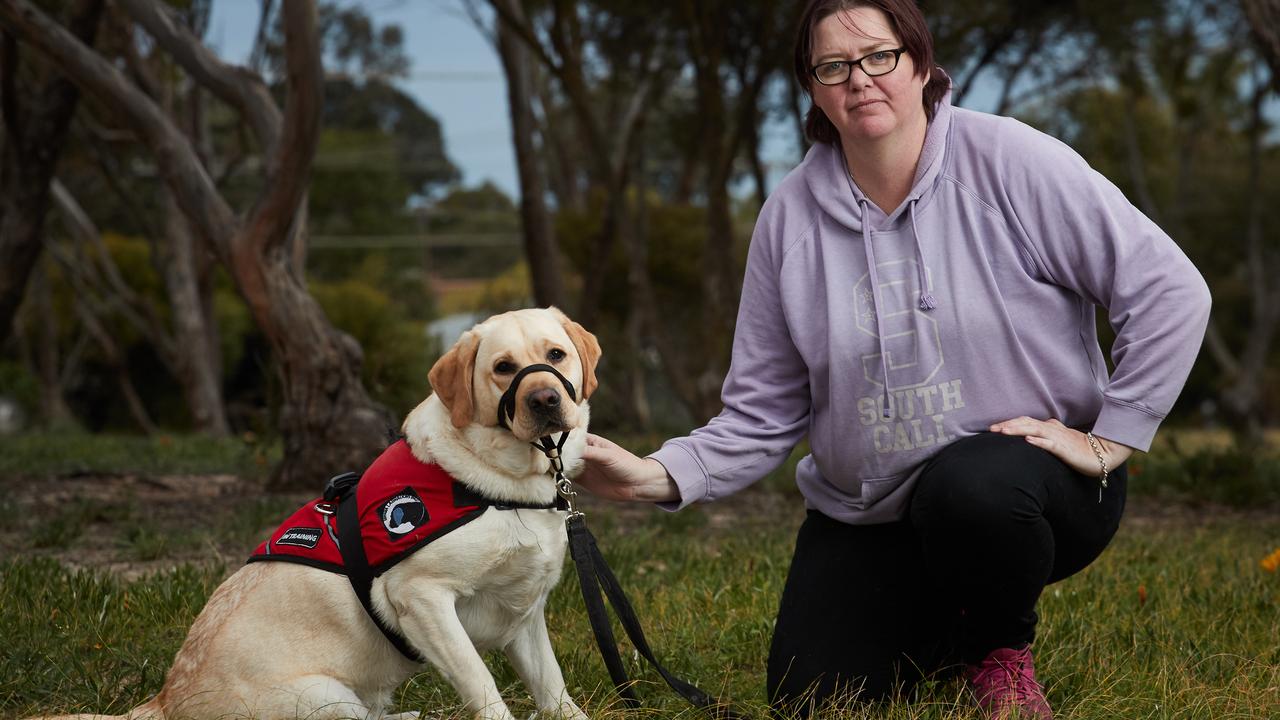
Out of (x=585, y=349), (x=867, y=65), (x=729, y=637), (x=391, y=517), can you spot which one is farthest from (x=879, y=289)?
(x=391, y=517)

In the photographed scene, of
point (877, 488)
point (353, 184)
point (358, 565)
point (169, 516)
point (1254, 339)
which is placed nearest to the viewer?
point (358, 565)

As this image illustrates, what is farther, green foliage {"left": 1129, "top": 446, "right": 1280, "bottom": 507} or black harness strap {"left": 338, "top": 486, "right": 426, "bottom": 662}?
green foliage {"left": 1129, "top": 446, "right": 1280, "bottom": 507}

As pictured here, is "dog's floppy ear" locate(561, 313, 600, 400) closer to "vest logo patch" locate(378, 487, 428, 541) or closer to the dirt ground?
"vest logo patch" locate(378, 487, 428, 541)

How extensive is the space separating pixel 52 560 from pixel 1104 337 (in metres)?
11.4

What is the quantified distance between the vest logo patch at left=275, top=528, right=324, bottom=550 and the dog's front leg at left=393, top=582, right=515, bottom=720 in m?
0.34

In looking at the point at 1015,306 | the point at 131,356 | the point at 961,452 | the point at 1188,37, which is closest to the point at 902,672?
the point at 961,452

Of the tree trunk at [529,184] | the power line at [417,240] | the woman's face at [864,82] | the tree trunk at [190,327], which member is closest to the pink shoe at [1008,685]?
the woman's face at [864,82]

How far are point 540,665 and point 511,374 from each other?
0.80m

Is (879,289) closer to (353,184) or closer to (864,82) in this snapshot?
(864,82)

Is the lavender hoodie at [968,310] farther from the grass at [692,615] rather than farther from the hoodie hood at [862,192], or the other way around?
the grass at [692,615]

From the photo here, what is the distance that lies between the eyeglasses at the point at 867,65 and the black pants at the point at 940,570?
3.41ft

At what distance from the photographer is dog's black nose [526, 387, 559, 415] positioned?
2.95 metres

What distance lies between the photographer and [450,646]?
2.94m

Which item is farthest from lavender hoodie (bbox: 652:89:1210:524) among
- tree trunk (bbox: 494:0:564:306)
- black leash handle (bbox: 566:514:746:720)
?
tree trunk (bbox: 494:0:564:306)
